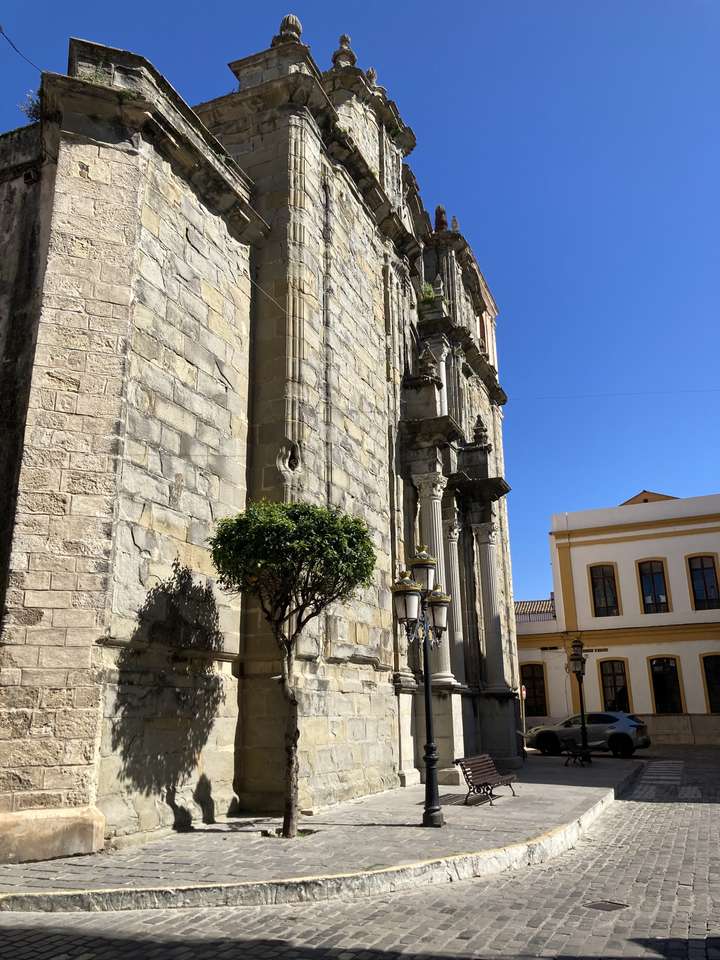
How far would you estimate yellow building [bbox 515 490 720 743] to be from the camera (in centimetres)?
2889

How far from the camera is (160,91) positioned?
9656 millimetres

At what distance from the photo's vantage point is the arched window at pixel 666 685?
94.9 ft

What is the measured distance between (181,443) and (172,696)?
2.99m

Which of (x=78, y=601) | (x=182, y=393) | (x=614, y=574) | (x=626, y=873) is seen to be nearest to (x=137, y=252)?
(x=182, y=393)

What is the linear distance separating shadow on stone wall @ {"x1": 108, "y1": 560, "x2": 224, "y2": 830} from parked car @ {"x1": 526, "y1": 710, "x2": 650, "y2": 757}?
17.0 meters

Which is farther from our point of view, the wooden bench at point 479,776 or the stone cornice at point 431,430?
the stone cornice at point 431,430

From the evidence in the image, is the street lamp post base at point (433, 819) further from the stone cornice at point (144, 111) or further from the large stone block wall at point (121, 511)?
the stone cornice at point (144, 111)

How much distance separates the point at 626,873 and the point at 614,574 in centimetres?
2566

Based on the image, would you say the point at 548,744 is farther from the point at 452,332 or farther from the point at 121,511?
the point at 121,511

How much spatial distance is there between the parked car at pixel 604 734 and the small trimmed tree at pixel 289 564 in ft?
56.9

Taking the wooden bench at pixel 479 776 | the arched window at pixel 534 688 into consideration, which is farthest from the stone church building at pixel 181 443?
the arched window at pixel 534 688

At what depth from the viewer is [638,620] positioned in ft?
99.7

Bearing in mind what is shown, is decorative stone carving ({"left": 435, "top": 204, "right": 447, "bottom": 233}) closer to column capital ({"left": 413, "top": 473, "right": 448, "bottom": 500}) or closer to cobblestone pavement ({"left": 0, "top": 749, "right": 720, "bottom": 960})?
column capital ({"left": 413, "top": 473, "right": 448, "bottom": 500})

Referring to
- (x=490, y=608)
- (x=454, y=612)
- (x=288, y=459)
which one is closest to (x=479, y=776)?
(x=288, y=459)
